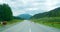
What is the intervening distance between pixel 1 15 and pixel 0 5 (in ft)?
49.3

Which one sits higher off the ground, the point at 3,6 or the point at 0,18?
the point at 3,6

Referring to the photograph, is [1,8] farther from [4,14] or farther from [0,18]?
[0,18]

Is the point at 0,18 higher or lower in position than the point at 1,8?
lower

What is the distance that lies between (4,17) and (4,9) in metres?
9.89

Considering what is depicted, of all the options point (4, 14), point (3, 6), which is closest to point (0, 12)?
point (4, 14)

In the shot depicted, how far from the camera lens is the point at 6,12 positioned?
118312 mm

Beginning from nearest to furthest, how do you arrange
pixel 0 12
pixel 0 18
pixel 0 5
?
pixel 0 18 → pixel 0 12 → pixel 0 5

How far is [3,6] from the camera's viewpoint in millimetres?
122125

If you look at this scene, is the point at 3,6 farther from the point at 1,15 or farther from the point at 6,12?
the point at 1,15

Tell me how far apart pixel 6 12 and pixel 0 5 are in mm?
6801

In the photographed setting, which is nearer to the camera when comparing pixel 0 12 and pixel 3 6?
pixel 0 12

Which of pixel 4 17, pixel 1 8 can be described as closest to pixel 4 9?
pixel 1 8

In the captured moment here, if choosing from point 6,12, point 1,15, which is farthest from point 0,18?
point 6,12

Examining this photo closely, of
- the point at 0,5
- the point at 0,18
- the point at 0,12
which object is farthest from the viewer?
the point at 0,5
